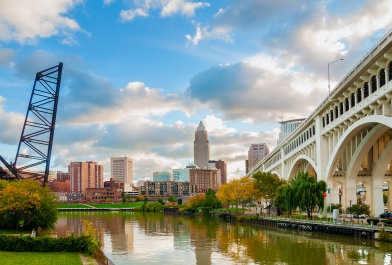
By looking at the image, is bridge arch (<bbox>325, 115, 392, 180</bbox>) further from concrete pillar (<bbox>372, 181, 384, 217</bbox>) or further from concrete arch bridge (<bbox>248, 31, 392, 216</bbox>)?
concrete pillar (<bbox>372, 181, 384, 217</bbox>)

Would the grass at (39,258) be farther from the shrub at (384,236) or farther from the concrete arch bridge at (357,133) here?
the concrete arch bridge at (357,133)

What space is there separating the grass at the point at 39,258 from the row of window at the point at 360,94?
33.2 meters

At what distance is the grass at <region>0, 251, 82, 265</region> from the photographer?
2814cm

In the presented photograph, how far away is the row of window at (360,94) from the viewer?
146 feet

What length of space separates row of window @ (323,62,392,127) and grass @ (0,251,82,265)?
33.2 metres

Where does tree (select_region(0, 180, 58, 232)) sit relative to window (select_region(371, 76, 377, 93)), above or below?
below

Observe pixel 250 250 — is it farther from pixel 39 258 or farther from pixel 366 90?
pixel 366 90

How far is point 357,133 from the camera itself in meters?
57.9

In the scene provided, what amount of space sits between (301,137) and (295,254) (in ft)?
149

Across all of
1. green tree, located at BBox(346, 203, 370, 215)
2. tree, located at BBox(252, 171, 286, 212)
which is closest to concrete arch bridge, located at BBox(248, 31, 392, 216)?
green tree, located at BBox(346, 203, 370, 215)

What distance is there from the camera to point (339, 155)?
61.8 m

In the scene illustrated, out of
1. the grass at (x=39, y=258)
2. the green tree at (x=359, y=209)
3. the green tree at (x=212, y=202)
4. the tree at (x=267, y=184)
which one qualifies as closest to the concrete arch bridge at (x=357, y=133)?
the green tree at (x=359, y=209)

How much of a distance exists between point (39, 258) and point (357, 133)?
43.9 m

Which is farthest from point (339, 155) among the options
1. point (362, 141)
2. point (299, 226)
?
point (299, 226)
